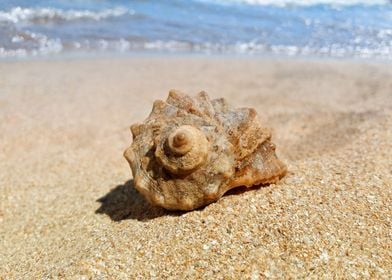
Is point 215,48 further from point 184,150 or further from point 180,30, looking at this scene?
point 184,150

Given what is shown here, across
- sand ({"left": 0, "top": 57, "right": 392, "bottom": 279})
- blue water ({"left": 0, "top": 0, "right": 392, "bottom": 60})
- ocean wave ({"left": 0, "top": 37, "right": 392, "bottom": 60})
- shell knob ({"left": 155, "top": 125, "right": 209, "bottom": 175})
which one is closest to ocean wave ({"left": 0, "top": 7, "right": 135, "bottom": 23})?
blue water ({"left": 0, "top": 0, "right": 392, "bottom": 60})

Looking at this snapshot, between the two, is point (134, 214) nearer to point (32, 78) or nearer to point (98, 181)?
point (98, 181)

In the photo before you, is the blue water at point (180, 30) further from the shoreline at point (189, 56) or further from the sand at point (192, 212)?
the sand at point (192, 212)

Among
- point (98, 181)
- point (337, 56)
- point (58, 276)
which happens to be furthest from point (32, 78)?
point (337, 56)

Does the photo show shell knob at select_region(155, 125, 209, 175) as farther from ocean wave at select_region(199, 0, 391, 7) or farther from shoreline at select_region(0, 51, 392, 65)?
ocean wave at select_region(199, 0, 391, 7)

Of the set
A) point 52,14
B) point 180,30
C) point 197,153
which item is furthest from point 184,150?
point 52,14

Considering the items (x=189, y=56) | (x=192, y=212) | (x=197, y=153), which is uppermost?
(x=197, y=153)

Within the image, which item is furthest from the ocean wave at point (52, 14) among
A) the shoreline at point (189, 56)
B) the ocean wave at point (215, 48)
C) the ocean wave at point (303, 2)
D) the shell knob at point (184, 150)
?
the shell knob at point (184, 150)
